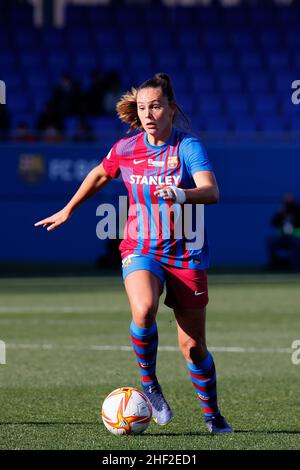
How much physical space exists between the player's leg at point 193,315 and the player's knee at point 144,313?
0.18m

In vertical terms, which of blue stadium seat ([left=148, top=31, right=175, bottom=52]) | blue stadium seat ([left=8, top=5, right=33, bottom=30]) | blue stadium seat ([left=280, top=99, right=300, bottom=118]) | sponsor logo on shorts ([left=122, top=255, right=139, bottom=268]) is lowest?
sponsor logo on shorts ([left=122, top=255, right=139, bottom=268])

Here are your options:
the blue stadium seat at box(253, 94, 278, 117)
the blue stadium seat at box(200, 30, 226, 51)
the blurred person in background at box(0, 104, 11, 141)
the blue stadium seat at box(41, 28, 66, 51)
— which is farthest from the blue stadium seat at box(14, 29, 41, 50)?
the blue stadium seat at box(253, 94, 278, 117)

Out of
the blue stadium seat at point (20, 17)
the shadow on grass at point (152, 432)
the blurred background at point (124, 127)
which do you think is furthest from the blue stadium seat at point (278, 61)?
the shadow on grass at point (152, 432)

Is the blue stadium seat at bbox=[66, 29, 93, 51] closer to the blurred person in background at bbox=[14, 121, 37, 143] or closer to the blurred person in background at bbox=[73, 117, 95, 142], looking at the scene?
the blurred person in background at bbox=[73, 117, 95, 142]

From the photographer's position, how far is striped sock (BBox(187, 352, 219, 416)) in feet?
24.3

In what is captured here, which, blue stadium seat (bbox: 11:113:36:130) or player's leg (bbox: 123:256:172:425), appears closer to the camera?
player's leg (bbox: 123:256:172:425)

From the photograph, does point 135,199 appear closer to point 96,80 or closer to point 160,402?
point 160,402

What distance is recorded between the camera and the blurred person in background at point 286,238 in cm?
2691

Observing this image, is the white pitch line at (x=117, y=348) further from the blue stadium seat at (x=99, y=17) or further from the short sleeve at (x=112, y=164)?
the blue stadium seat at (x=99, y=17)

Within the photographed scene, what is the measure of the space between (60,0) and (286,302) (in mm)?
18847

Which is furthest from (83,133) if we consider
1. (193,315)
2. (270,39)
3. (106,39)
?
(193,315)

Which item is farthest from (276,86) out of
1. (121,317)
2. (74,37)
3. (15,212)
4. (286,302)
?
(121,317)

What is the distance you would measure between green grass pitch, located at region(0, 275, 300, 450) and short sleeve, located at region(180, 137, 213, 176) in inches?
66.0

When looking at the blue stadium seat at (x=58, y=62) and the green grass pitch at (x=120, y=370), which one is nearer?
the green grass pitch at (x=120, y=370)
